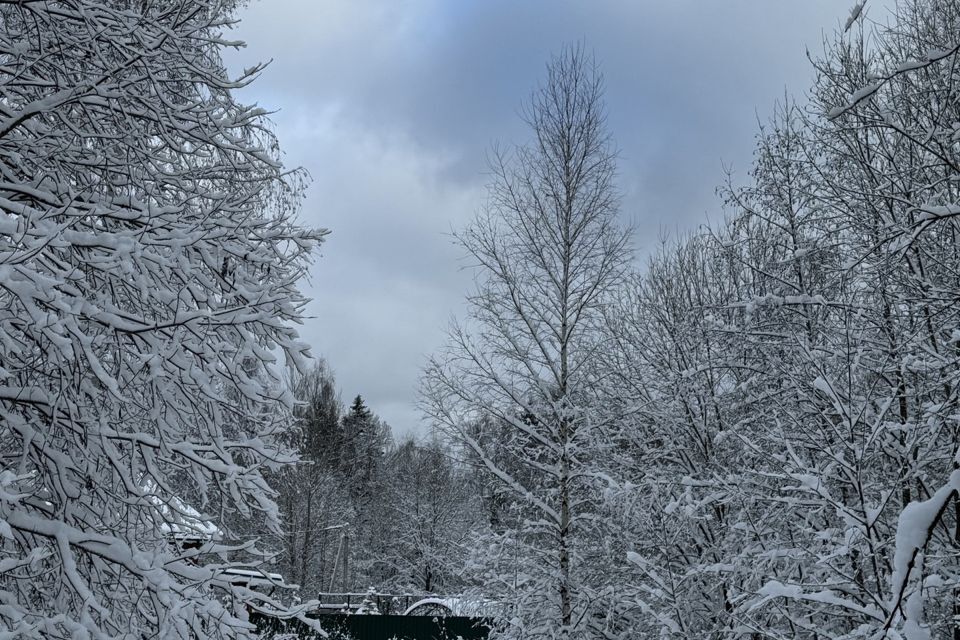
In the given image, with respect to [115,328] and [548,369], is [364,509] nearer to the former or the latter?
[548,369]

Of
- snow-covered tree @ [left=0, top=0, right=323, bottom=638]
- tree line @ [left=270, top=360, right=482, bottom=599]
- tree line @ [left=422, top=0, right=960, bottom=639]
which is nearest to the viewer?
snow-covered tree @ [left=0, top=0, right=323, bottom=638]

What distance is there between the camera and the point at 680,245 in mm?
12039

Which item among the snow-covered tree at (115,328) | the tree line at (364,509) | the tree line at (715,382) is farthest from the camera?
the tree line at (364,509)

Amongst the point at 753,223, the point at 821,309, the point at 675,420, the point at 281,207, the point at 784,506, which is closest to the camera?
the point at 281,207

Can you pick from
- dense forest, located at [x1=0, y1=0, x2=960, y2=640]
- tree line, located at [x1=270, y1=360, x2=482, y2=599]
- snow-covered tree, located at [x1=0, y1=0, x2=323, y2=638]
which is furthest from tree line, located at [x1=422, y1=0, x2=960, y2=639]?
tree line, located at [x1=270, y1=360, x2=482, y2=599]

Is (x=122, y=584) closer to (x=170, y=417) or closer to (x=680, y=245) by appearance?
(x=170, y=417)

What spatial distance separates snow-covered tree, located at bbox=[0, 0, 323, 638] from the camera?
10.7ft

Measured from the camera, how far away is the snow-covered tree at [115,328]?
326 cm

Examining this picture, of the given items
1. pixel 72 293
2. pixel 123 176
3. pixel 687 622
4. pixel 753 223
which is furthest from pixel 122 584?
pixel 753 223

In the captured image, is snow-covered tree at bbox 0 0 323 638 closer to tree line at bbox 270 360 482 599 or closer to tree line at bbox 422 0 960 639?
tree line at bbox 422 0 960 639

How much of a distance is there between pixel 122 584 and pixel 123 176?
2220 millimetres

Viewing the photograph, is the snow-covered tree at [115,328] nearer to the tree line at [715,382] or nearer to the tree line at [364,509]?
the tree line at [715,382]

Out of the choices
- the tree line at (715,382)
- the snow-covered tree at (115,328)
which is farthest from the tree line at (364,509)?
the snow-covered tree at (115,328)

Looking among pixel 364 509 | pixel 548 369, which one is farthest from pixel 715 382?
pixel 364 509
